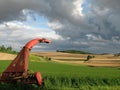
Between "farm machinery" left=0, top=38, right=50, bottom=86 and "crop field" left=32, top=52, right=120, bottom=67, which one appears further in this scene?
"crop field" left=32, top=52, right=120, bottom=67

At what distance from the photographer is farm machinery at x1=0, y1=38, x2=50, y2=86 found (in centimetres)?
1712

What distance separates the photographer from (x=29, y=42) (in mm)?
18594

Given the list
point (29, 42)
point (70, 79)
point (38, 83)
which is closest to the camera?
point (38, 83)

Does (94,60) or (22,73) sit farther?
(94,60)

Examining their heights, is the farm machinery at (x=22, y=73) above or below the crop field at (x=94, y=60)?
below

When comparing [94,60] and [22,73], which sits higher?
[94,60]

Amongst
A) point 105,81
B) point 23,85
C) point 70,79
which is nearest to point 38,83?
point 23,85

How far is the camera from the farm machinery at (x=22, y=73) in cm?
1712

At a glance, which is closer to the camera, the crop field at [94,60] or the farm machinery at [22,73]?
the farm machinery at [22,73]

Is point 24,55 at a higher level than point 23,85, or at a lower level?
higher

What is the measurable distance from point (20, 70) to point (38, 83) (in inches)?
52.2

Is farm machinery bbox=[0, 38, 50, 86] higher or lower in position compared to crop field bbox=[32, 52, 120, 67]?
lower

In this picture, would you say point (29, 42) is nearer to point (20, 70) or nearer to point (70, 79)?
point (20, 70)

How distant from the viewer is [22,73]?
1734 centimetres
